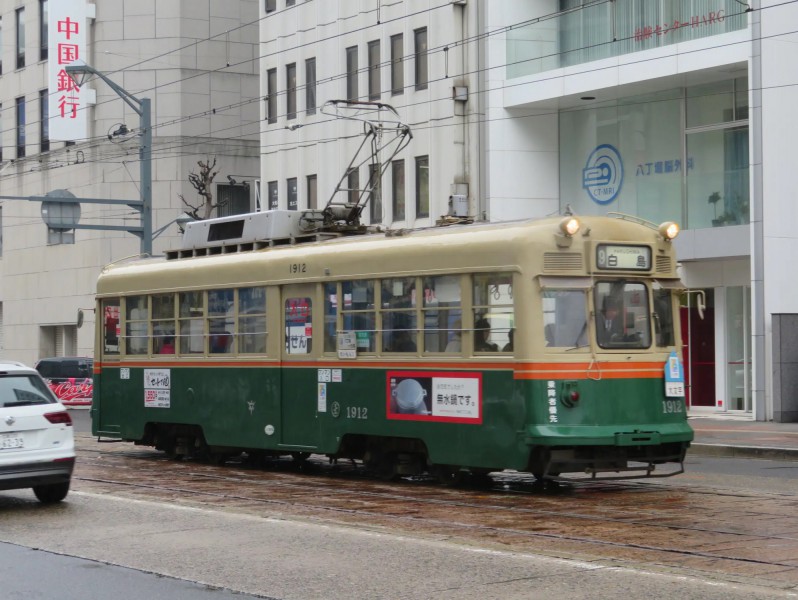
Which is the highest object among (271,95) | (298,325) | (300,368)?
(271,95)

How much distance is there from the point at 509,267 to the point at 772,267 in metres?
14.8

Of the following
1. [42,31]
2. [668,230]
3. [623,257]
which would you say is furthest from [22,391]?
[42,31]

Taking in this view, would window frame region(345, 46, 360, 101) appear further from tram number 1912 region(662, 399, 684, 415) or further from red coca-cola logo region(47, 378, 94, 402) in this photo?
tram number 1912 region(662, 399, 684, 415)

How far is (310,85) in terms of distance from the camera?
41438mm

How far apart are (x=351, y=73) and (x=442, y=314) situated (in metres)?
25.2

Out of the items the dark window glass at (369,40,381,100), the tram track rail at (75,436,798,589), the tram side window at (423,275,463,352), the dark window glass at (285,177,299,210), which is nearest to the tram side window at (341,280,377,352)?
the tram side window at (423,275,463,352)

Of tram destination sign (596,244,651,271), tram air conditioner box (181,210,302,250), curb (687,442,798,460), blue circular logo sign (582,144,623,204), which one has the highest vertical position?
blue circular logo sign (582,144,623,204)

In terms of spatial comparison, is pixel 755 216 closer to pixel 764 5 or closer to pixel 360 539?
pixel 764 5

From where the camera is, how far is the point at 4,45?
58.4 meters

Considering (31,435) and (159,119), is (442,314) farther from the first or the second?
A: (159,119)

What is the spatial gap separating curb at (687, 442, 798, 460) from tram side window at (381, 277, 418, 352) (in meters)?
7.82

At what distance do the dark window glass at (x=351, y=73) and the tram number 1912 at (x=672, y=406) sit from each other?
83.9 ft

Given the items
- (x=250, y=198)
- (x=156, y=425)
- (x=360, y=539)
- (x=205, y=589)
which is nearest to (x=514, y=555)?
(x=360, y=539)

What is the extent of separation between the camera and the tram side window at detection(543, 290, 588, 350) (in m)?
14.8
